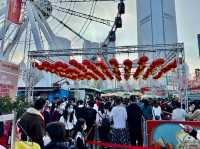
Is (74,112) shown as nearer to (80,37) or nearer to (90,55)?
(90,55)

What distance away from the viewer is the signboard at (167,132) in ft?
15.4

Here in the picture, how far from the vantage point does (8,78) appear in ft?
20.2

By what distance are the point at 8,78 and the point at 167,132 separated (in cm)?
368

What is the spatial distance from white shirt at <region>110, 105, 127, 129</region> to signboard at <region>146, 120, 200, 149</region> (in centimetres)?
209

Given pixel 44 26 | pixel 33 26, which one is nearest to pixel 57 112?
pixel 33 26

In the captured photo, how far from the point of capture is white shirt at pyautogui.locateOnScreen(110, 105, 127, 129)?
737 cm

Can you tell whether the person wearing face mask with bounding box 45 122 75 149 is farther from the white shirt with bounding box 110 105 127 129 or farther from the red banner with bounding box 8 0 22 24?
the red banner with bounding box 8 0 22 24

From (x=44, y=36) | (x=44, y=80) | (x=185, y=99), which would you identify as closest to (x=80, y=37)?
(x=44, y=80)

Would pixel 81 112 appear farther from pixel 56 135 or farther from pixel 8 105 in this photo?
pixel 56 135

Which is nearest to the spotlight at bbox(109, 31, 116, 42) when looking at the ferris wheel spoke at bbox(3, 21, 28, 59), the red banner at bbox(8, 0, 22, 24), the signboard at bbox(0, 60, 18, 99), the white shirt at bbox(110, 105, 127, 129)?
the ferris wheel spoke at bbox(3, 21, 28, 59)

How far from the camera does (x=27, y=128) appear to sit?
404 centimetres

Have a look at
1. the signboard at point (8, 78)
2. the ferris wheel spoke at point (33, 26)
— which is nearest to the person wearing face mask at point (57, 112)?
the signboard at point (8, 78)

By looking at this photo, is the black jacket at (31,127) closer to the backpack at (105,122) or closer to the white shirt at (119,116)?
the white shirt at (119,116)

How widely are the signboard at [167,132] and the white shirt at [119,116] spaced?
209 centimetres
